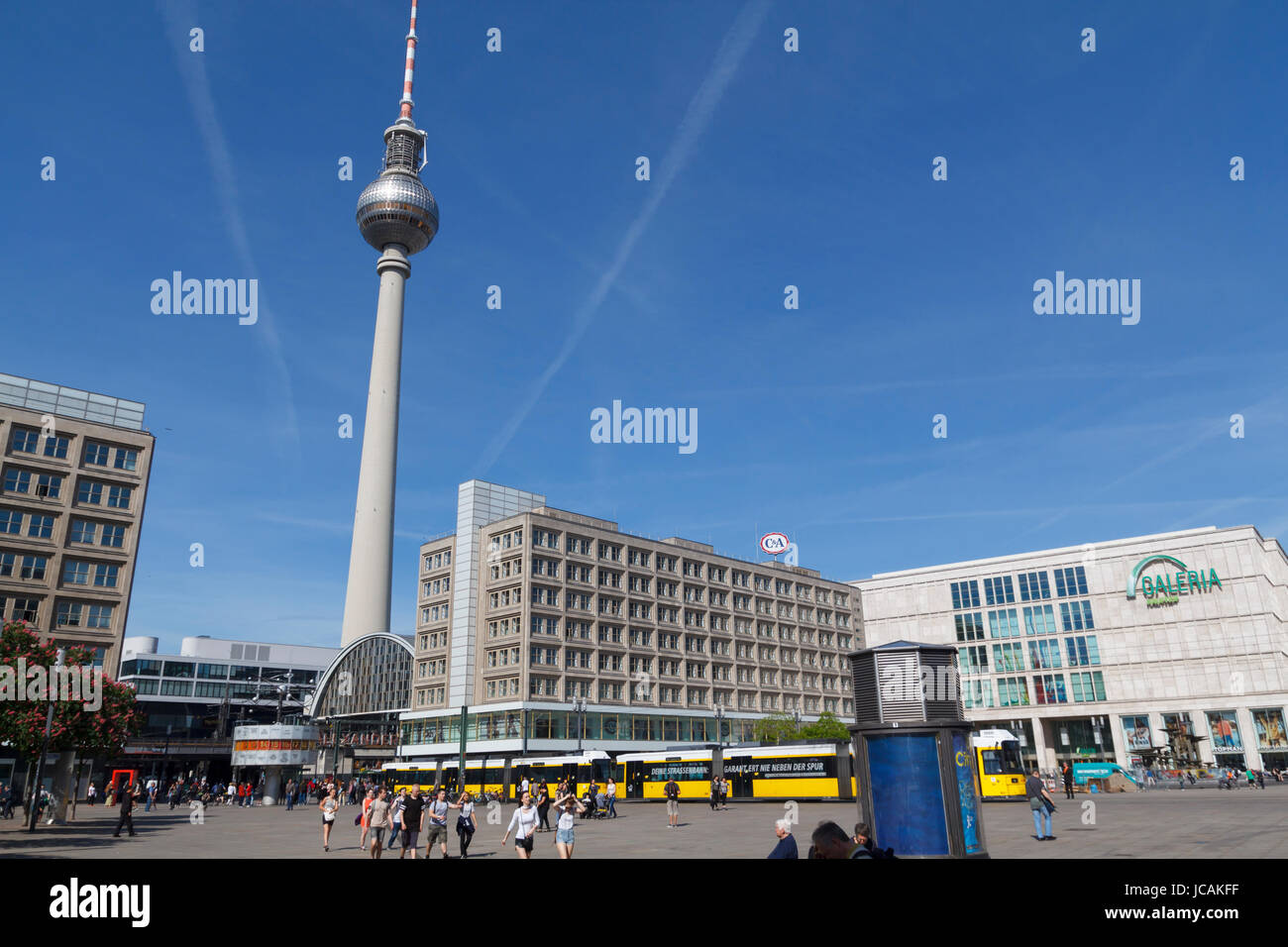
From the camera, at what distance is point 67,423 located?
63.7 m

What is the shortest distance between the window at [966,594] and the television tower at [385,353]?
65896 millimetres

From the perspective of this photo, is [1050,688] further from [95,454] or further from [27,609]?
[27,609]

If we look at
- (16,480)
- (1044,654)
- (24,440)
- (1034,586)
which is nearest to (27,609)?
(16,480)

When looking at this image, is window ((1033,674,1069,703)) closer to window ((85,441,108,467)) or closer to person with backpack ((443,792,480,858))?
person with backpack ((443,792,480,858))

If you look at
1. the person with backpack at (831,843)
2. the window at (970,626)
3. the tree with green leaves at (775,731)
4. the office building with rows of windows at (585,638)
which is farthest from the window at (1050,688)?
the person with backpack at (831,843)

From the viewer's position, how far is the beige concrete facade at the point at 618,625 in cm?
8238

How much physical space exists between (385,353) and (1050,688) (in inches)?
3343

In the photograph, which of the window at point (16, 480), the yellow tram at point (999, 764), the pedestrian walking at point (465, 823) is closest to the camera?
the pedestrian walking at point (465, 823)

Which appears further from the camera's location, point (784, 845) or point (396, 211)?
point (396, 211)

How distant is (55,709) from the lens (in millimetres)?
36906

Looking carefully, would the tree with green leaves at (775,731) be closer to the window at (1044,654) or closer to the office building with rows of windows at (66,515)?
the window at (1044,654)
